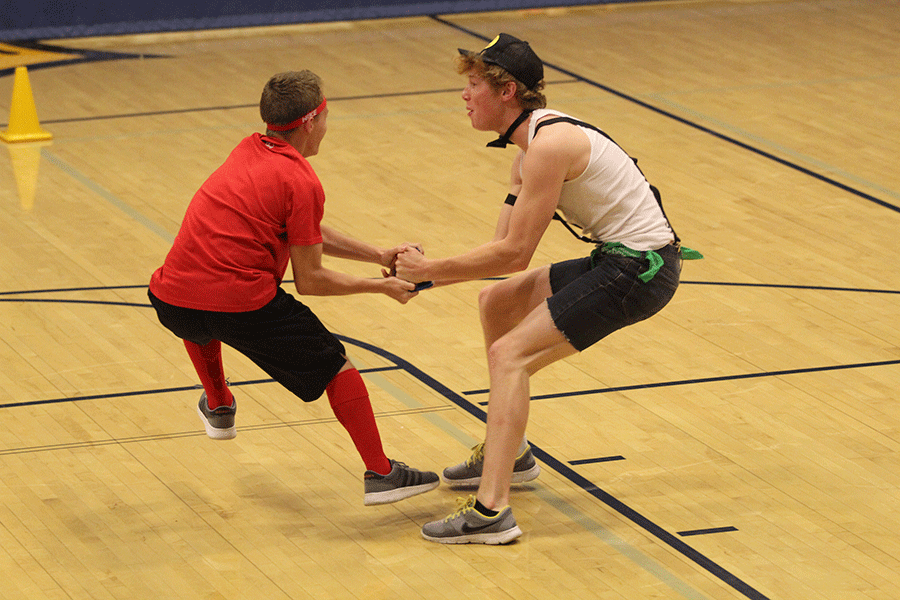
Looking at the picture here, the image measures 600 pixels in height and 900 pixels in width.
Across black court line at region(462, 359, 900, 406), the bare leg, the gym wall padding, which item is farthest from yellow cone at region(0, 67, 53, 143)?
the bare leg

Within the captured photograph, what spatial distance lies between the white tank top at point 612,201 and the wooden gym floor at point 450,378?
2.96 ft

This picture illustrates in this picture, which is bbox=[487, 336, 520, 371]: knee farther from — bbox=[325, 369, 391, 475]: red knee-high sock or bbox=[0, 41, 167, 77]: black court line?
bbox=[0, 41, 167, 77]: black court line

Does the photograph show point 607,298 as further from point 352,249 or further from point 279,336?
point 279,336

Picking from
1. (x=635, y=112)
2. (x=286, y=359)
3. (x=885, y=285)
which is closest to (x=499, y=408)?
(x=286, y=359)

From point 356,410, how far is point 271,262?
1.73 feet

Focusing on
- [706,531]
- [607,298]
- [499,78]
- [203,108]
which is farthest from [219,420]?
[203,108]

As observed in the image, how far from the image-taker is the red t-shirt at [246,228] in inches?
155

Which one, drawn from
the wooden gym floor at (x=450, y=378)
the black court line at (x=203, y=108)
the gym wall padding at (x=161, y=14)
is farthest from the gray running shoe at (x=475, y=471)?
the gym wall padding at (x=161, y=14)

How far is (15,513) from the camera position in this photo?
4223mm

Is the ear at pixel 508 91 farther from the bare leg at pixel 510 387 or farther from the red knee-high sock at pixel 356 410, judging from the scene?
the red knee-high sock at pixel 356 410

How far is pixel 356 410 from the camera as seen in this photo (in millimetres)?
4141

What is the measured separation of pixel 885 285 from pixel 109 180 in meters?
4.45

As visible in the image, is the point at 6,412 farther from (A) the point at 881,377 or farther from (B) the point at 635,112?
(B) the point at 635,112

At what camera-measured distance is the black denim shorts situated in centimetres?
406
